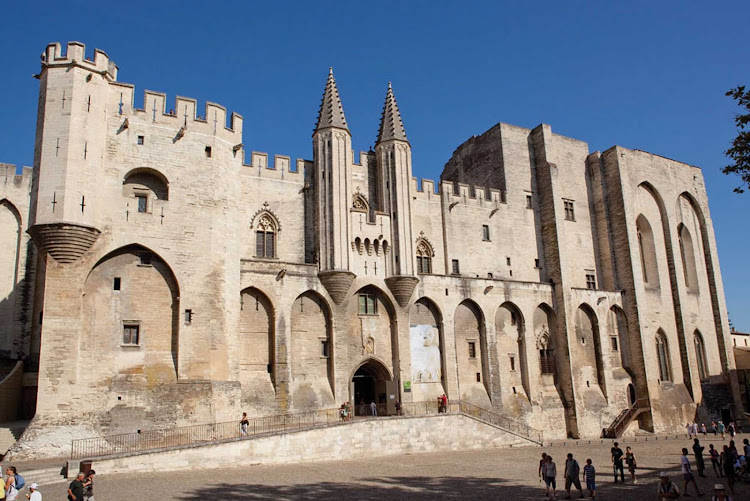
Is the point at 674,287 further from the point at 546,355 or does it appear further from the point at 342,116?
the point at 342,116

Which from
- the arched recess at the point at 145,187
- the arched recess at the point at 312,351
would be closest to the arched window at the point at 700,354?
the arched recess at the point at 312,351

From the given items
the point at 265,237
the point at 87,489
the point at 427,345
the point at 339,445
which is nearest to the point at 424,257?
the point at 427,345

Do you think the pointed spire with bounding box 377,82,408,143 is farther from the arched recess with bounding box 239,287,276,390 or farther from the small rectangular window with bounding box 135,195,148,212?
the small rectangular window with bounding box 135,195,148,212

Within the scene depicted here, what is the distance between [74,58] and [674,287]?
38.8 m

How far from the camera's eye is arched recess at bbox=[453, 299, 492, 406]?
34250 millimetres

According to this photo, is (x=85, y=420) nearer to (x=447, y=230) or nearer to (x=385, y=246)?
(x=385, y=246)

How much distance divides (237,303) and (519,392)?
17477mm

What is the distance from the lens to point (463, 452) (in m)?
28.3

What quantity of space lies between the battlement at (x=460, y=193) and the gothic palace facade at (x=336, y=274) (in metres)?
0.12

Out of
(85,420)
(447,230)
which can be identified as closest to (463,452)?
(447,230)

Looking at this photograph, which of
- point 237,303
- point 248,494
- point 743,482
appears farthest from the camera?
point 237,303

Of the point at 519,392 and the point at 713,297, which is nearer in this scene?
the point at 519,392

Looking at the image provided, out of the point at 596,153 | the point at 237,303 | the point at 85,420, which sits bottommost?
the point at 85,420

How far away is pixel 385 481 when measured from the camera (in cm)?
2033
